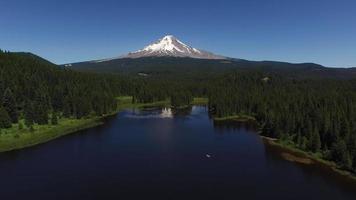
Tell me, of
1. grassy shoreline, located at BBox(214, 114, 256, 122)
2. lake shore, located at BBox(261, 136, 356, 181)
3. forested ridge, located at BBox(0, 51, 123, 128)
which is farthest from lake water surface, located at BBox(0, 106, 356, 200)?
grassy shoreline, located at BBox(214, 114, 256, 122)

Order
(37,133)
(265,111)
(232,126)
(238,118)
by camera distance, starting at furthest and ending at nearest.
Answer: (238,118) → (265,111) → (232,126) → (37,133)

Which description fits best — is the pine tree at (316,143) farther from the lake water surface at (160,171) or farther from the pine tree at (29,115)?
the pine tree at (29,115)

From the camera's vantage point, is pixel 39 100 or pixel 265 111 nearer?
pixel 265 111

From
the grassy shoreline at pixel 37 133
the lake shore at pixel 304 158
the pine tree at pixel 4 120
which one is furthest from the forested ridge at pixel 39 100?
the lake shore at pixel 304 158

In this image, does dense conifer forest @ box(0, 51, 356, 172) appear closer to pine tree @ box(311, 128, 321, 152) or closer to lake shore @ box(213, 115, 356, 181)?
pine tree @ box(311, 128, 321, 152)

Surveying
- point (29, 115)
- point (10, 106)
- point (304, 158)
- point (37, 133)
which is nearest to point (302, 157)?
point (304, 158)

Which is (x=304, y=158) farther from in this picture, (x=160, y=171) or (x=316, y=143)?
(x=160, y=171)

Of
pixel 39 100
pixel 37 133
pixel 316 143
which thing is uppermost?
pixel 39 100

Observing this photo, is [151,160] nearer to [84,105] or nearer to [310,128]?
[310,128]
